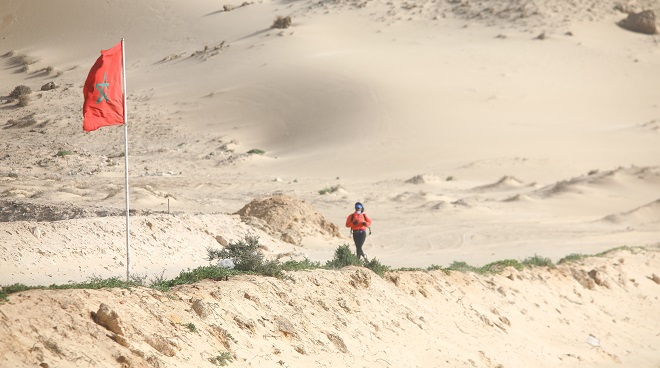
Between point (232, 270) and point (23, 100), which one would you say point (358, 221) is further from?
point (23, 100)

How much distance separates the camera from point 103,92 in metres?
12.6

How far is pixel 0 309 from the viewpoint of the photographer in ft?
26.9

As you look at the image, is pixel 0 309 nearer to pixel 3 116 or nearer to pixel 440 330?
pixel 440 330

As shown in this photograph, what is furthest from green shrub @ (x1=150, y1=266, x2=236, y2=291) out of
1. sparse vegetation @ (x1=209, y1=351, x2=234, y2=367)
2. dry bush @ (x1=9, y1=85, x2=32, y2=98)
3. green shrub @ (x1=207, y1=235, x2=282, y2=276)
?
A: dry bush @ (x1=9, y1=85, x2=32, y2=98)

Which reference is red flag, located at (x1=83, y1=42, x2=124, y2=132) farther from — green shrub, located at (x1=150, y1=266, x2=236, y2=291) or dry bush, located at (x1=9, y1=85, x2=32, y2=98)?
dry bush, located at (x1=9, y1=85, x2=32, y2=98)

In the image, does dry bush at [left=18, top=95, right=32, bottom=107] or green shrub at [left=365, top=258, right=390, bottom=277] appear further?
dry bush at [left=18, top=95, right=32, bottom=107]

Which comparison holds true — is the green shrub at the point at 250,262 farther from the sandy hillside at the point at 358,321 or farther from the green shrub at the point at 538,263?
the green shrub at the point at 538,263

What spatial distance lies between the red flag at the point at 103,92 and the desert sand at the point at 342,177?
2.19 meters

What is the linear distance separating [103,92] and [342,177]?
78.1 ft

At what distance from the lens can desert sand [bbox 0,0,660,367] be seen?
1116 centimetres

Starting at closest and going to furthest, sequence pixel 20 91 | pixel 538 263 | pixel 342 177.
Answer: pixel 538 263 < pixel 342 177 < pixel 20 91

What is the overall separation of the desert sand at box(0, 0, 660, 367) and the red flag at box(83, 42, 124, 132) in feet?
7.19

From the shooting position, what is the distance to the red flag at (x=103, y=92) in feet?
41.4

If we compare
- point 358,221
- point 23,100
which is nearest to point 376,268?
point 358,221
